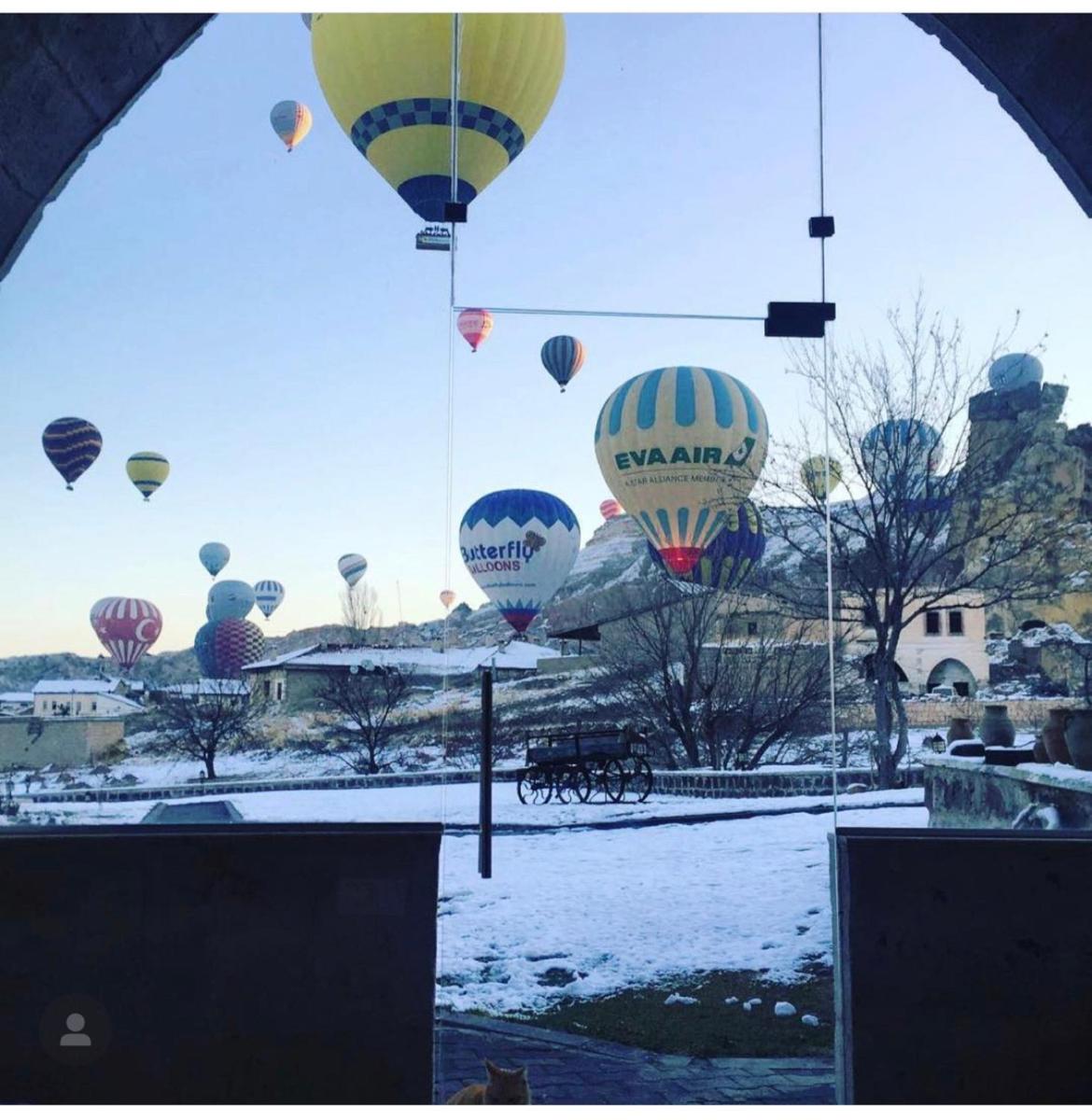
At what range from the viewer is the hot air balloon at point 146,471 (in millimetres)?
33469

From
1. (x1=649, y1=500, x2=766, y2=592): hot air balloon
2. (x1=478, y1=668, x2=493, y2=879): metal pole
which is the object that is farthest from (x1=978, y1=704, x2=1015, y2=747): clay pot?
(x1=649, y1=500, x2=766, y2=592): hot air balloon

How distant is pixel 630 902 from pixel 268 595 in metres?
36.7

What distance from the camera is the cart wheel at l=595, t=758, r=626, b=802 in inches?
557

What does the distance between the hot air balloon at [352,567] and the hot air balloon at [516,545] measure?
2097 cm

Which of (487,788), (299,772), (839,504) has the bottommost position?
(299,772)

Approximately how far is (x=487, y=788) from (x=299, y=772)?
1930 centimetres

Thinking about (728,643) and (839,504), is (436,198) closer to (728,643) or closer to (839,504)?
(839,504)

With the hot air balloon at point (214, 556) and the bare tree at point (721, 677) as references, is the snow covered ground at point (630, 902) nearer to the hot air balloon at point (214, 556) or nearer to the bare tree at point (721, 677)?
the bare tree at point (721, 677)

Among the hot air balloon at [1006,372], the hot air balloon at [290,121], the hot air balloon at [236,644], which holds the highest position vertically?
the hot air balloon at [290,121]

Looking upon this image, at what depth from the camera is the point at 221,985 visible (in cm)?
294

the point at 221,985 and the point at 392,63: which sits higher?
the point at 392,63

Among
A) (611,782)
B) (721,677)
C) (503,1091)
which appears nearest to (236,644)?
(721,677)

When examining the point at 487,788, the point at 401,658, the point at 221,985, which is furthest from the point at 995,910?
the point at 401,658

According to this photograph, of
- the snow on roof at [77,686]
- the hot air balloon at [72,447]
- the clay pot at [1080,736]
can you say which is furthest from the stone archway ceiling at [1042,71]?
the snow on roof at [77,686]
